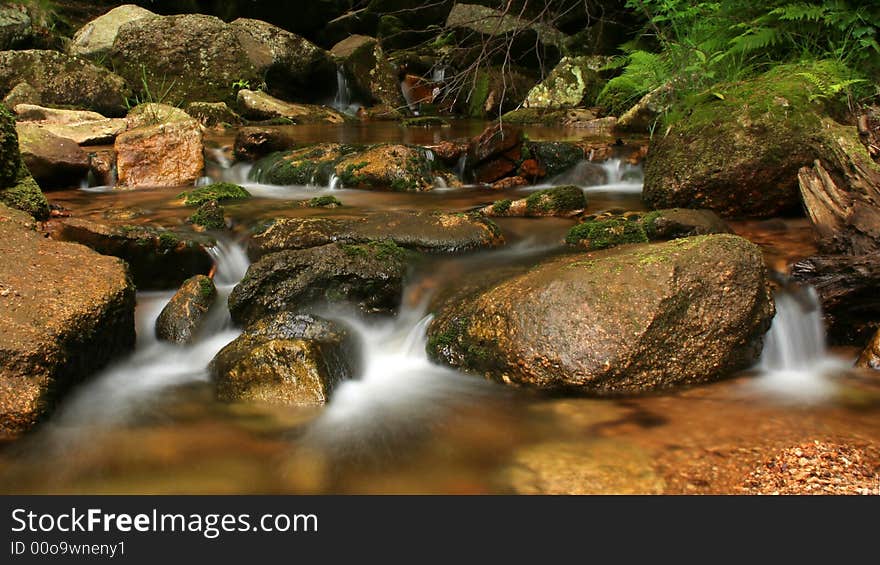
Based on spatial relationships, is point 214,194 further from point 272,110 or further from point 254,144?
point 272,110

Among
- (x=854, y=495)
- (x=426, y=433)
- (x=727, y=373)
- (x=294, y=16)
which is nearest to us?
(x=854, y=495)

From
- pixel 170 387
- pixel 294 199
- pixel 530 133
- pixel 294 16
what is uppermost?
pixel 294 16

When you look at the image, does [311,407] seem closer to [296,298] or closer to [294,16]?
[296,298]

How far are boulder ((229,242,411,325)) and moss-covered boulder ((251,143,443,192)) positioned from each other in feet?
11.3

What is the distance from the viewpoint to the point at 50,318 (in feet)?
11.1

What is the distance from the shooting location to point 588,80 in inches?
590

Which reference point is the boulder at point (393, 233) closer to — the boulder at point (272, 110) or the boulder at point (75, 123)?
the boulder at point (75, 123)

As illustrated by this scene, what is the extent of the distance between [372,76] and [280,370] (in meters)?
15.5

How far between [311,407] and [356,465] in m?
0.57

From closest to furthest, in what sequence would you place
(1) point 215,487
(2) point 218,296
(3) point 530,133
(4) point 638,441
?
(1) point 215,487 → (4) point 638,441 → (2) point 218,296 → (3) point 530,133

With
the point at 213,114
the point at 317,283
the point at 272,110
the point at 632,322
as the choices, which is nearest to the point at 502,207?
the point at 317,283

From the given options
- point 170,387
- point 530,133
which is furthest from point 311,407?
point 530,133

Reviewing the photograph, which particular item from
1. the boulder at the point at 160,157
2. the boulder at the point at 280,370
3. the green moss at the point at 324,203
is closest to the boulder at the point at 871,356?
the boulder at the point at 280,370

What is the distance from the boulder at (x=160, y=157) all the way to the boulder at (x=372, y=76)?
9.46m
